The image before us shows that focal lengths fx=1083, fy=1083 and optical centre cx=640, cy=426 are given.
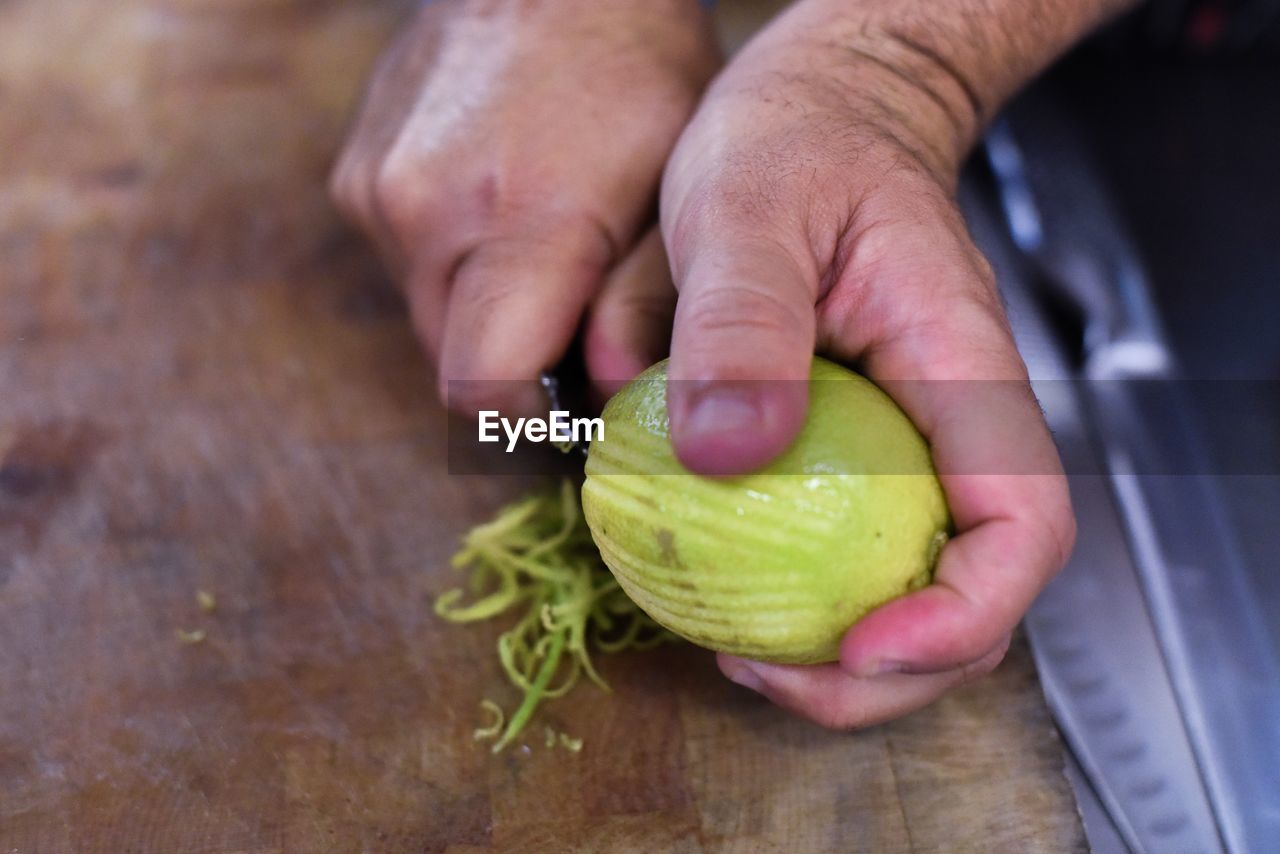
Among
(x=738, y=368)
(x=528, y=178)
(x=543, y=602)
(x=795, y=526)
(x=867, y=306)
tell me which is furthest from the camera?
(x=528, y=178)

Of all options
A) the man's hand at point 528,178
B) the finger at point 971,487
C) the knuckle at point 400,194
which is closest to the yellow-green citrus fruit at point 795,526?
the finger at point 971,487

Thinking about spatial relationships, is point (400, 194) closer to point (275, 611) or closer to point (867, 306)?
point (275, 611)

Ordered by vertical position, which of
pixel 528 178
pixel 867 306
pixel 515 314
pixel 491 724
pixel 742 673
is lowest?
pixel 491 724

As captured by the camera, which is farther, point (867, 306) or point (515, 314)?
point (515, 314)

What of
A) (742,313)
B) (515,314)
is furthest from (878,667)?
(515,314)

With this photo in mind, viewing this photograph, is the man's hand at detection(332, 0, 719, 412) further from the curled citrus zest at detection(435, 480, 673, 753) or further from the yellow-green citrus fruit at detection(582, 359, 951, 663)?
the yellow-green citrus fruit at detection(582, 359, 951, 663)

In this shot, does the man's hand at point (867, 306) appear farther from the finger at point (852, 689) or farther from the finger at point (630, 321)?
the finger at point (630, 321)
